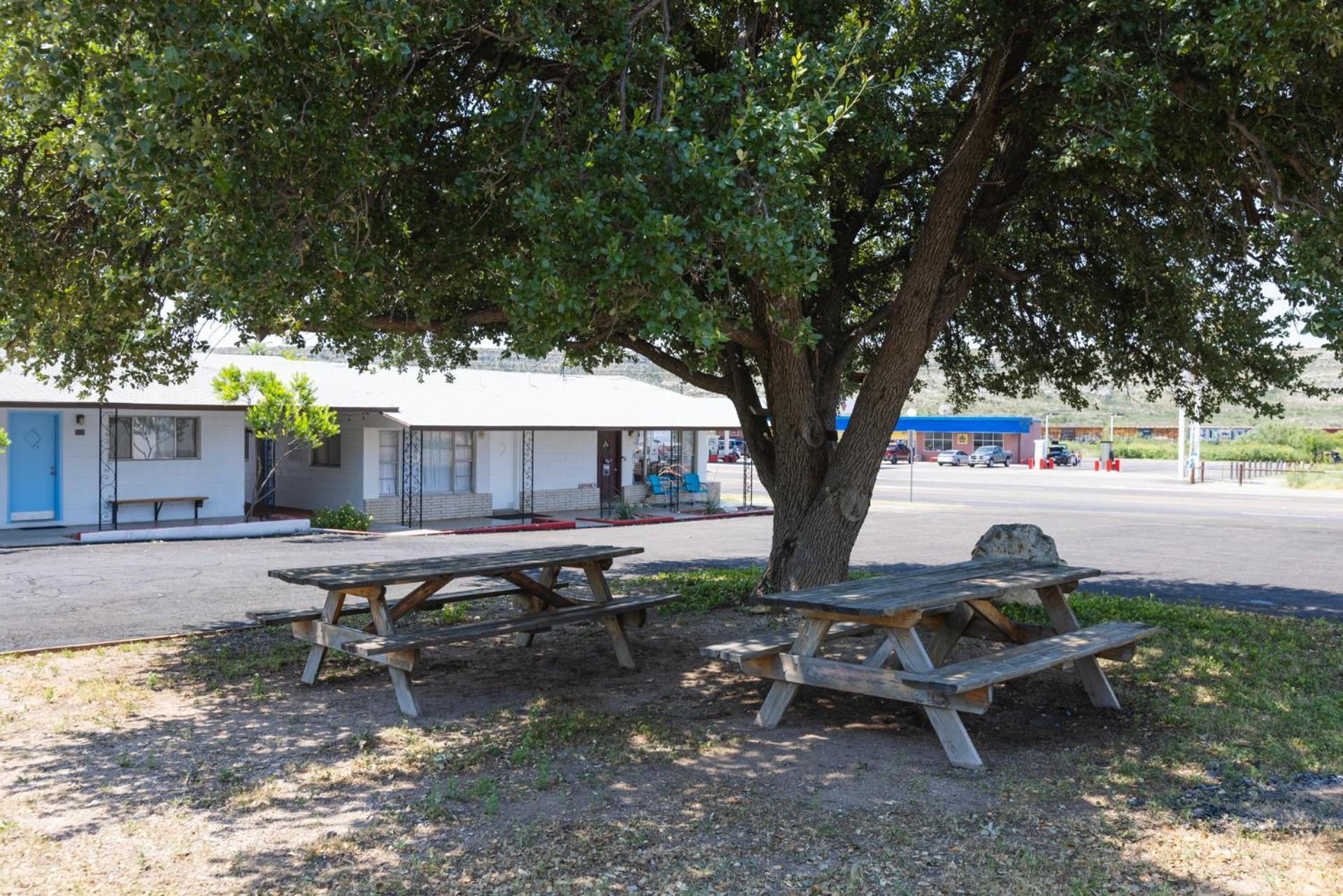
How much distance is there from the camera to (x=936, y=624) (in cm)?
769

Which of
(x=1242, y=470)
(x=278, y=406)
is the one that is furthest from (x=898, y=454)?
(x=278, y=406)

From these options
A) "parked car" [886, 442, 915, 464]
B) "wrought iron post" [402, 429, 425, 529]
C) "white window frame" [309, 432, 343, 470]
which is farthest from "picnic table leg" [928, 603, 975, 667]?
"parked car" [886, 442, 915, 464]

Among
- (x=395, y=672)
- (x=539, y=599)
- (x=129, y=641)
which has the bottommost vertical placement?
(x=129, y=641)

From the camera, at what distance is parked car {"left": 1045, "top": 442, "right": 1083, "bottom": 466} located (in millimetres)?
66062

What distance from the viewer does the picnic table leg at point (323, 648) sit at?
7738 millimetres

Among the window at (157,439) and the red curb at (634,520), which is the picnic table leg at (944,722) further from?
the window at (157,439)

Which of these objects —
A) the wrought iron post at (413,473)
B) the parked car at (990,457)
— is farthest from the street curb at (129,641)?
the parked car at (990,457)

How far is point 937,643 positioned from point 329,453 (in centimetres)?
2087

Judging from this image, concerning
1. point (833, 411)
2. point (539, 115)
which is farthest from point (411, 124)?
point (833, 411)

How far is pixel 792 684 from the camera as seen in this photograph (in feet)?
22.0

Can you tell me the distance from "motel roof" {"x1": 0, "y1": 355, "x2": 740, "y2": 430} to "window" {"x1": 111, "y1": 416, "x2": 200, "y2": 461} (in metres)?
0.69

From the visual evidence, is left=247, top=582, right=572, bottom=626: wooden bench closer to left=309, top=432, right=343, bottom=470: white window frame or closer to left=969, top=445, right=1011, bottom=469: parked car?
left=309, top=432, right=343, bottom=470: white window frame

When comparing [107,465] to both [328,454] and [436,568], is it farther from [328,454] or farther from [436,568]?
[436,568]

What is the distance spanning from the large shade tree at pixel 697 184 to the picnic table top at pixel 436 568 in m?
1.78
